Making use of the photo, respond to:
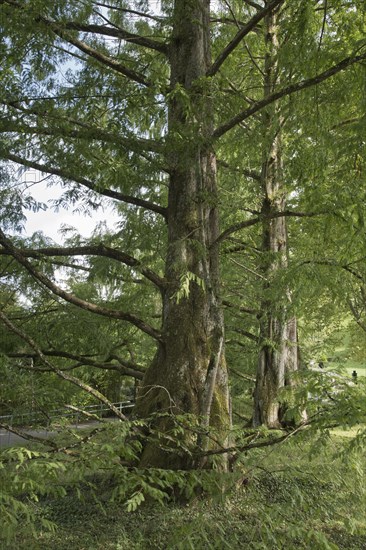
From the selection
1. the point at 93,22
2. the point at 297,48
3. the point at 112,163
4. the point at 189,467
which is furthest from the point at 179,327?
the point at 93,22

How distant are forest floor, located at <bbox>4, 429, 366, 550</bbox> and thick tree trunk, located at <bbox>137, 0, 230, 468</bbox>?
0.59 metres

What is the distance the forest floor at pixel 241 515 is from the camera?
393 centimetres

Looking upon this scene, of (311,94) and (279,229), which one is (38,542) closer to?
(311,94)

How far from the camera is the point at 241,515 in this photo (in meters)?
5.24

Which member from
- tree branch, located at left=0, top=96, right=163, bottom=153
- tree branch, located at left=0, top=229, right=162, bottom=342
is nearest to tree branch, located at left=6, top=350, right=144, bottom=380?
tree branch, located at left=0, top=229, right=162, bottom=342

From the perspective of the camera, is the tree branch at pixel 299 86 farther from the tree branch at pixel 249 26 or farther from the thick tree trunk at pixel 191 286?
the tree branch at pixel 249 26

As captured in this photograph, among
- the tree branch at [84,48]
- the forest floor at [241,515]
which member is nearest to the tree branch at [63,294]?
the forest floor at [241,515]

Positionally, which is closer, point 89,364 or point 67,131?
point 67,131

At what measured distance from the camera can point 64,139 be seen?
5.16 meters

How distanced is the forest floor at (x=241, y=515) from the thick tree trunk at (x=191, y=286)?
23.3 inches

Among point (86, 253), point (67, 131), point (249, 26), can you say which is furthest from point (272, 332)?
point (67, 131)

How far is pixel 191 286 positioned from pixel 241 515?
2516 millimetres

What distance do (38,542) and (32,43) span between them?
474cm

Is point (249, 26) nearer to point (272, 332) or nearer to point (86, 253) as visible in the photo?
point (86, 253)
